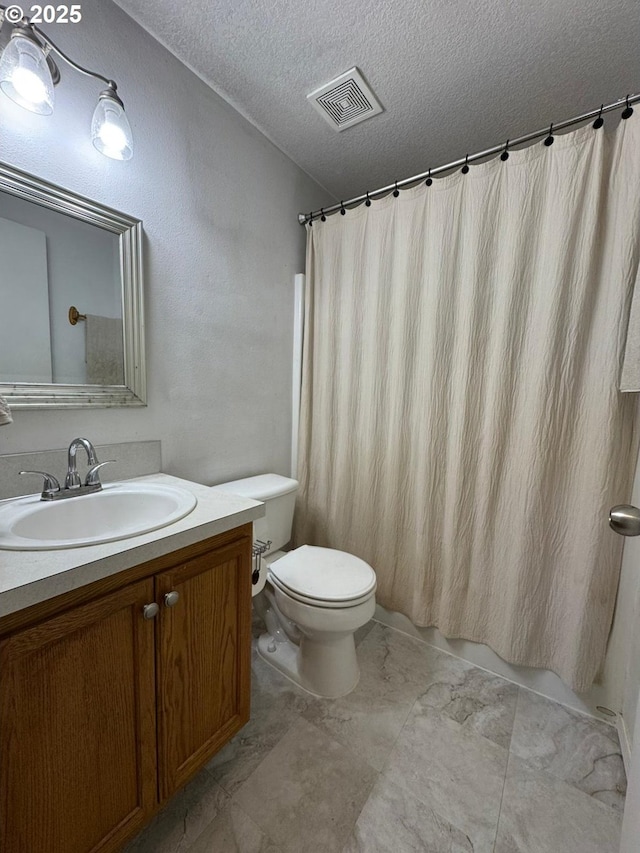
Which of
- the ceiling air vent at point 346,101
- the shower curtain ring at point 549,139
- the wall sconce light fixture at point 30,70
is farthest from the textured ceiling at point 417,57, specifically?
the wall sconce light fixture at point 30,70

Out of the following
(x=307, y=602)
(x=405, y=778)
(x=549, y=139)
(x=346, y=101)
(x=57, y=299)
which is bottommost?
(x=405, y=778)

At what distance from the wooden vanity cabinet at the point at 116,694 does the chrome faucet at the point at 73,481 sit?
1.41ft

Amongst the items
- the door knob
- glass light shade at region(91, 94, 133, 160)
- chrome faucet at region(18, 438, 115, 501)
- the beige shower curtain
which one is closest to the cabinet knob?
chrome faucet at region(18, 438, 115, 501)

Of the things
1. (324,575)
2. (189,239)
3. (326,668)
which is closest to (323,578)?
(324,575)

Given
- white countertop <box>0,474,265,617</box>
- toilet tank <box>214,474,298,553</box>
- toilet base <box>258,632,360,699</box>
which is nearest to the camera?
white countertop <box>0,474,265,617</box>

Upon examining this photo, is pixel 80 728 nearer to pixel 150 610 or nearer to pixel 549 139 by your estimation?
pixel 150 610

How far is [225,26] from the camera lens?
3.63ft

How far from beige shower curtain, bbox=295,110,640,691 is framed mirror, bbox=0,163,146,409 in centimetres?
89

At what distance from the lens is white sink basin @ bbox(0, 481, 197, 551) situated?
2.66ft

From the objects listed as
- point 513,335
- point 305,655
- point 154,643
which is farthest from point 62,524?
point 513,335

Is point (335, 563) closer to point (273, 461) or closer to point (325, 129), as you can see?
point (273, 461)

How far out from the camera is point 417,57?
3.80ft

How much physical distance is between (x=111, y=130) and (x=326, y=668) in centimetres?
191

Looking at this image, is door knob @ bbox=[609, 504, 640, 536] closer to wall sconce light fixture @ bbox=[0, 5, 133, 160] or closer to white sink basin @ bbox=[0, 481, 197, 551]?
white sink basin @ bbox=[0, 481, 197, 551]
